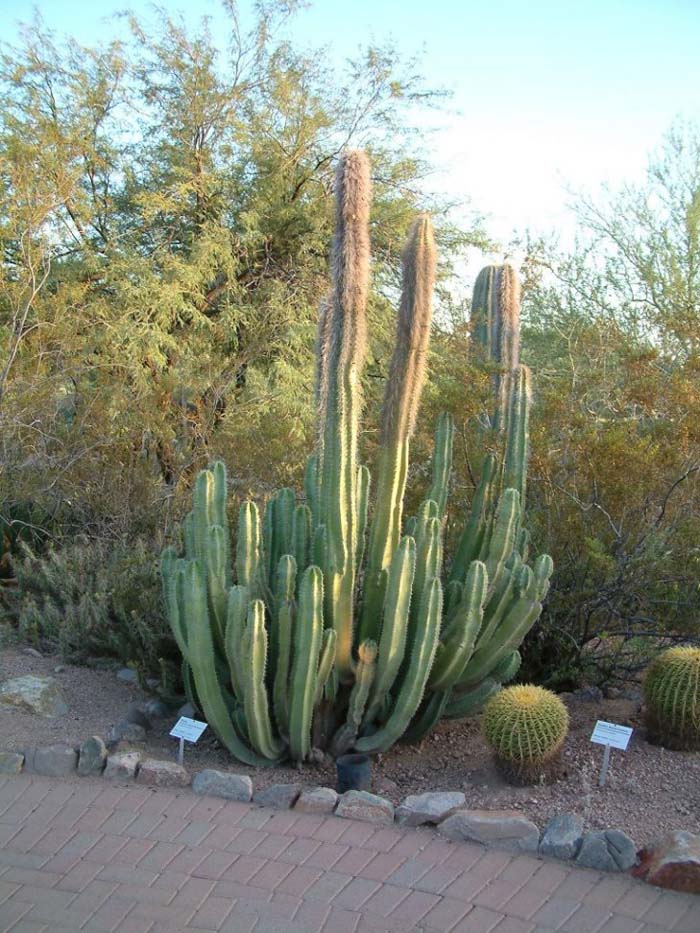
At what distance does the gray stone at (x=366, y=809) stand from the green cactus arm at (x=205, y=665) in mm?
775

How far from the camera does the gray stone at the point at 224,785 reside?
4.66m

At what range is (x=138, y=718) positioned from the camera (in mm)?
5633

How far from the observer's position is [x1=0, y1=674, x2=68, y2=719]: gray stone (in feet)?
18.6

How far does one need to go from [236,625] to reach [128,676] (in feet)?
6.06

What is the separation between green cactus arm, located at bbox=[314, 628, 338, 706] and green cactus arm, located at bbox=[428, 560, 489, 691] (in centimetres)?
60

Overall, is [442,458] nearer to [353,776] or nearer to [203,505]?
[203,505]

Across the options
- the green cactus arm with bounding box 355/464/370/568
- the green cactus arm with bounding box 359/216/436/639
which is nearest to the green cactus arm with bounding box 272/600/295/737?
the green cactus arm with bounding box 355/464/370/568

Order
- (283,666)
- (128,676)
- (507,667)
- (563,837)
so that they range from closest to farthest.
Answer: (563,837) → (283,666) → (507,667) → (128,676)

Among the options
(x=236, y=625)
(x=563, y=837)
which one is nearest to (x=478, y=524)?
(x=236, y=625)

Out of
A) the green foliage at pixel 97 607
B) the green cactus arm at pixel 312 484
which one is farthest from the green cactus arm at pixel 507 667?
the green foliage at pixel 97 607

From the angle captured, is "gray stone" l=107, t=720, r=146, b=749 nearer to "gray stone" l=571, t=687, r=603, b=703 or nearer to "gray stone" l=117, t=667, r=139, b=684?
"gray stone" l=117, t=667, r=139, b=684

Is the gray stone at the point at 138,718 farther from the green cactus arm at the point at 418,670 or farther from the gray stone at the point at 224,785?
the green cactus arm at the point at 418,670

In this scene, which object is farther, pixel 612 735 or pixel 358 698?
pixel 358 698

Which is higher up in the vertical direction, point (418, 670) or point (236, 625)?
point (236, 625)
